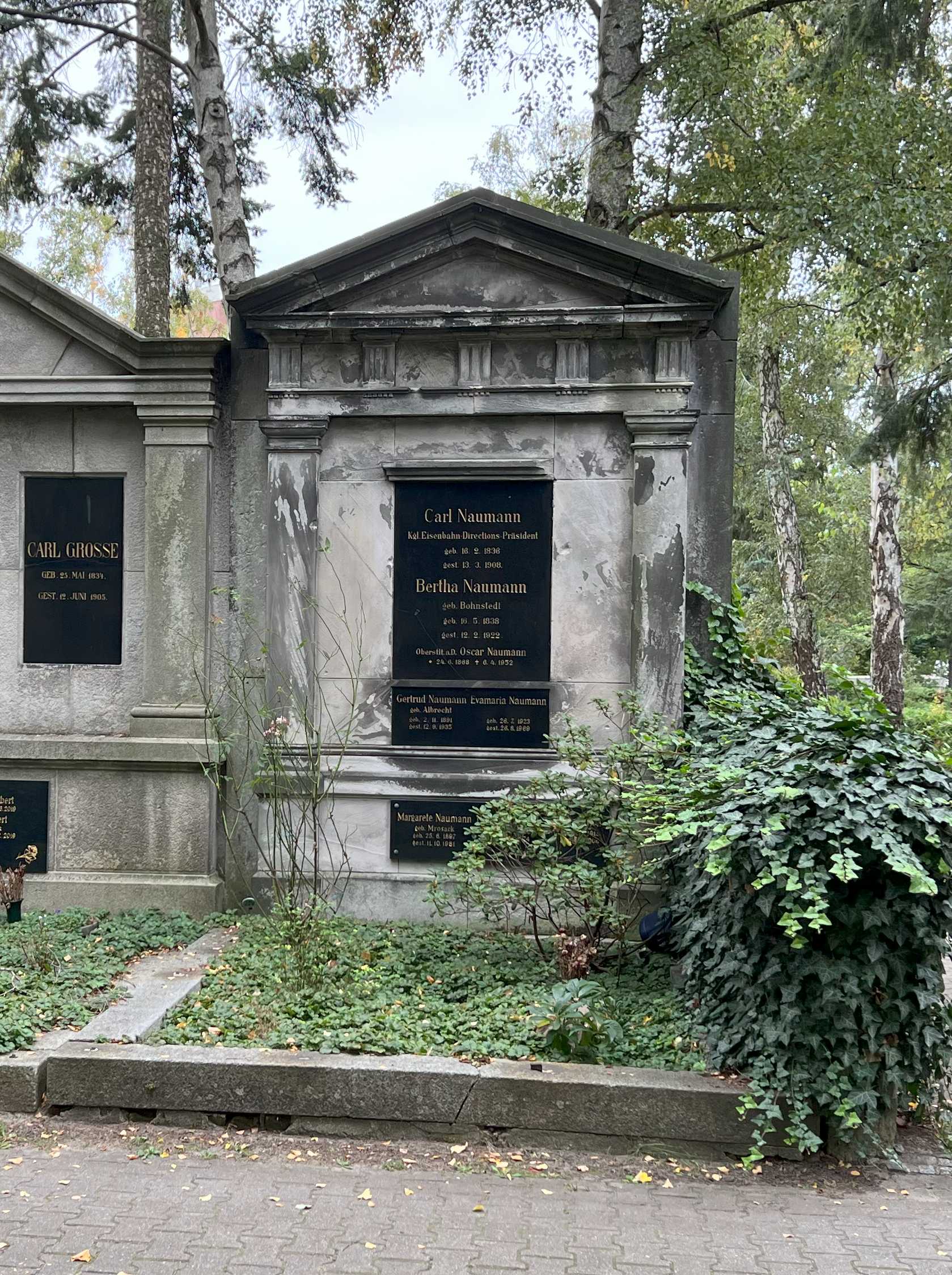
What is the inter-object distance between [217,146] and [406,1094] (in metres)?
9.99

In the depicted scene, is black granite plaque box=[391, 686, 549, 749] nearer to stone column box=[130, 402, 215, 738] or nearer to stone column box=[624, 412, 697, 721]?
stone column box=[624, 412, 697, 721]

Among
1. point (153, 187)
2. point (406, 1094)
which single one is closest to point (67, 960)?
point (406, 1094)

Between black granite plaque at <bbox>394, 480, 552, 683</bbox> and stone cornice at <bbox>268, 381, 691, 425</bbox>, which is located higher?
stone cornice at <bbox>268, 381, 691, 425</bbox>

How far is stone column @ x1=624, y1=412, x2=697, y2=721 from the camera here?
6.20 meters

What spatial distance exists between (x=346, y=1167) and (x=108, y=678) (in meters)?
3.90

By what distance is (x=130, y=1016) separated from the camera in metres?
4.60

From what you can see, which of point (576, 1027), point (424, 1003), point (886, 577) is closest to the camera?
point (576, 1027)

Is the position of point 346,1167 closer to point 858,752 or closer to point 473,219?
point 858,752

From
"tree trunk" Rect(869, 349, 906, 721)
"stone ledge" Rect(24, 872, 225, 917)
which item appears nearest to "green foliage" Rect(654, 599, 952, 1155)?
"stone ledge" Rect(24, 872, 225, 917)

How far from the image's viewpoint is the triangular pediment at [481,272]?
19.9ft

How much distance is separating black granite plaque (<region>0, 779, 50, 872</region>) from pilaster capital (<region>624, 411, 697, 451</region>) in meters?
4.37

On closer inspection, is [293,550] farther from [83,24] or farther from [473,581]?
[83,24]

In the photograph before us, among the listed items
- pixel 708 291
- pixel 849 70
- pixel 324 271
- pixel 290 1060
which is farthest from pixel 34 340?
pixel 849 70

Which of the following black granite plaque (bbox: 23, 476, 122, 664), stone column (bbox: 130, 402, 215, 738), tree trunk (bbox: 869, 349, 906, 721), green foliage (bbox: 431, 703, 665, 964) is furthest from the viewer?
tree trunk (bbox: 869, 349, 906, 721)
